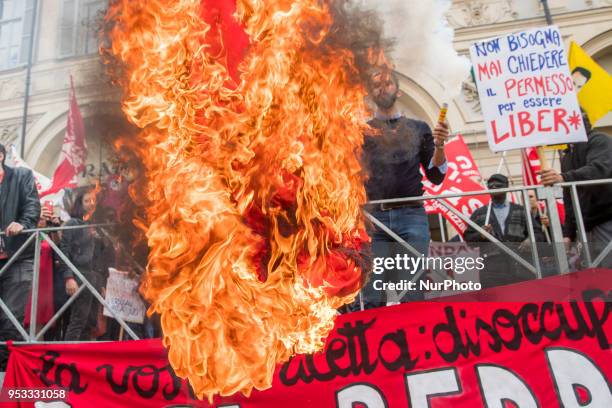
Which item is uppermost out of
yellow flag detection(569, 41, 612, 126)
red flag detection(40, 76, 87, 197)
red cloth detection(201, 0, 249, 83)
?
red flag detection(40, 76, 87, 197)

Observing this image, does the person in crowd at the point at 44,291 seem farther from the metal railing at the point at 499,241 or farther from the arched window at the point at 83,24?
the arched window at the point at 83,24

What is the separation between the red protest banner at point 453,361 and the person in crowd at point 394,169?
0.33 m

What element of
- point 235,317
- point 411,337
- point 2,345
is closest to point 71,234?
point 2,345

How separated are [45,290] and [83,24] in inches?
93.5

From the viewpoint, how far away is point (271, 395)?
356 centimetres

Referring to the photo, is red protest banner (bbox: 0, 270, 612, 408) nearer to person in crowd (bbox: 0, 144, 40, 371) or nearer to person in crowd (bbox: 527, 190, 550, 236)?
person in crowd (bbox: 0, 144, 40, 371)

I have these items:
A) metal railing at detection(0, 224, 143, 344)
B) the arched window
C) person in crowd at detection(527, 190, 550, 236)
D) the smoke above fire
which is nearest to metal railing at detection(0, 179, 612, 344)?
metal railing at detection(0, 224, 143, 344)

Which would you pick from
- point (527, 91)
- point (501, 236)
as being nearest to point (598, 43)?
point (501, 236)

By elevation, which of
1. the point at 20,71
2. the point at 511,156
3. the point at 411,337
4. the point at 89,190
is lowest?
the point at 411,337

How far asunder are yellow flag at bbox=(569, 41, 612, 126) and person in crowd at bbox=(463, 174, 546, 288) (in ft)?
3.87

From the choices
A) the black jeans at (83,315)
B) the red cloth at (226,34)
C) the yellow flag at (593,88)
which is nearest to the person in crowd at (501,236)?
the yellow flag at (593,88)

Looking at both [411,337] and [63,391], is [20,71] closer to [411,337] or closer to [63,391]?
[63,391]

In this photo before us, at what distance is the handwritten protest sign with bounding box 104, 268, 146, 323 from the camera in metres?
4.22

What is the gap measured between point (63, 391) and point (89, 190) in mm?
1916
